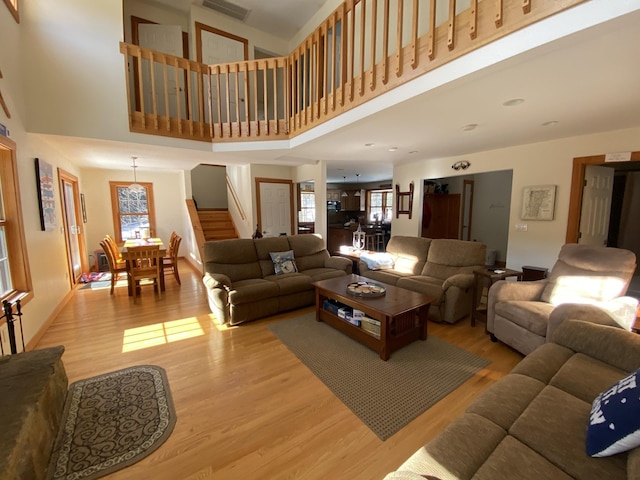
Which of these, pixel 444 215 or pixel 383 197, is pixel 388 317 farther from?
pixel 383 197

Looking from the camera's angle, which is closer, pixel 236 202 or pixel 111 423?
pixel 111 423

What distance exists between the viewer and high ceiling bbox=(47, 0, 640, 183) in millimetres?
1657

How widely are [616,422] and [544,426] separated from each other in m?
0.25

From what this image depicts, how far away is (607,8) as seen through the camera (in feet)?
4.29

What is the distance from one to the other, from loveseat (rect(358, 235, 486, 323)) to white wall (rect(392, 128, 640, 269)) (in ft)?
4.13

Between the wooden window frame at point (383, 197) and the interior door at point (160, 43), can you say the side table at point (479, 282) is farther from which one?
the wooden window frame at point (383, 197)

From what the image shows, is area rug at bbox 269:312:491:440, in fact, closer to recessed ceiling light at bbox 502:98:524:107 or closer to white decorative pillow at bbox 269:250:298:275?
white decorative pillow at bbox 269:250:298:275

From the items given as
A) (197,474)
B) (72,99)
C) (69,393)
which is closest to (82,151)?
(72,99)

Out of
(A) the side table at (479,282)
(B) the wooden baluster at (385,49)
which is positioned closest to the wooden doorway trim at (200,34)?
(B) the wooden baluster at (385,49)

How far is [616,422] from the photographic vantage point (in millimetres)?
1034

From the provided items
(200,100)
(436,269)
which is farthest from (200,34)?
(436,269)

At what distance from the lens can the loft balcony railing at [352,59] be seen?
1740mm

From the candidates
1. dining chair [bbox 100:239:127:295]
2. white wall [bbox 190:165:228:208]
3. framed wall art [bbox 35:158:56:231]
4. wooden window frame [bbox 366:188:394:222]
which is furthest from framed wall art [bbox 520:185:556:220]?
white wall [bbox 190:165:228:208]

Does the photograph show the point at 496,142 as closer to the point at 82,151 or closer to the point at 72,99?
the point at 72,99
